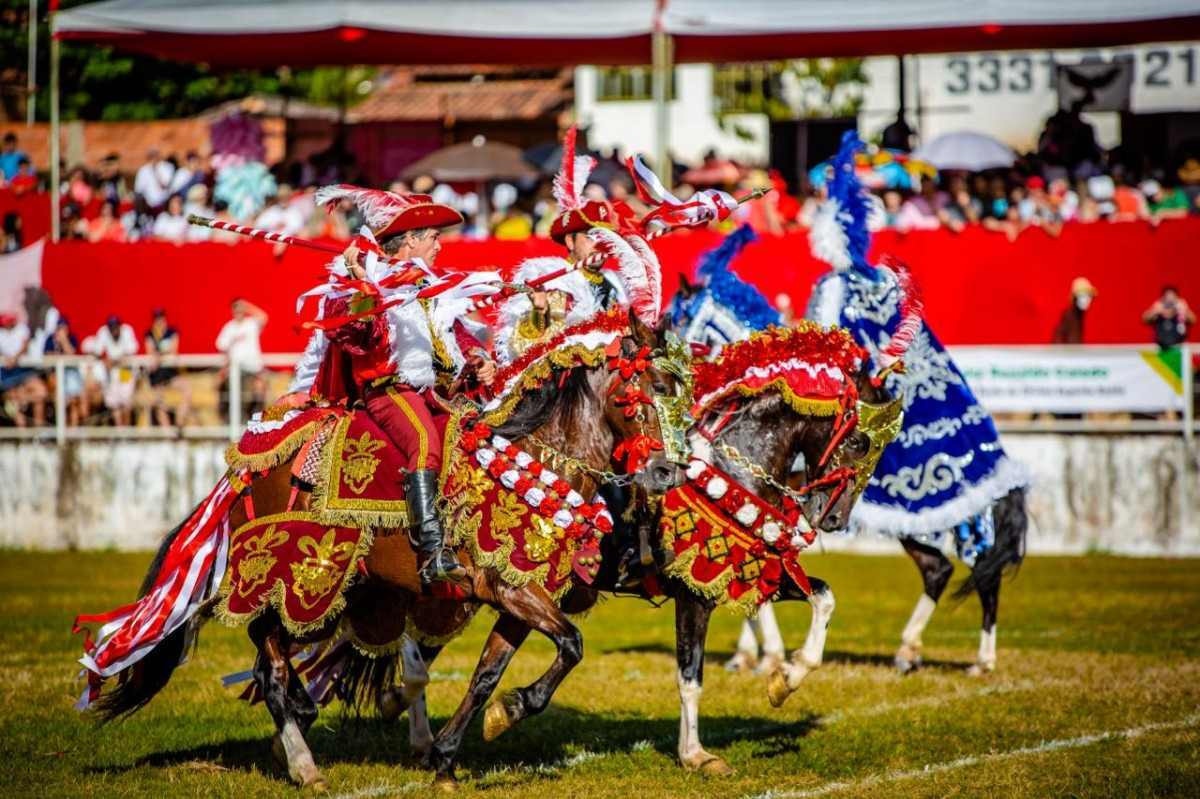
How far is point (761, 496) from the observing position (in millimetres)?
9648

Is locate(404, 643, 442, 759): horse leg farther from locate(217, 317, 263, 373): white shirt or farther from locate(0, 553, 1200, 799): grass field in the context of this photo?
locate(217, 317, 263, 373): white shirt

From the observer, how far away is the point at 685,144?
169 feet

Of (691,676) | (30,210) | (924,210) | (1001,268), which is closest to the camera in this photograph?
(691,676)

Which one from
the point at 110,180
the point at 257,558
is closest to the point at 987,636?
the point at 257,558

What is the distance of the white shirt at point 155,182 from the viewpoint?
81.4 feet

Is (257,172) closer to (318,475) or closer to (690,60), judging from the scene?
(690,60)

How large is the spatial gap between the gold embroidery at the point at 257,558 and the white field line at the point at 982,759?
2.67 meters

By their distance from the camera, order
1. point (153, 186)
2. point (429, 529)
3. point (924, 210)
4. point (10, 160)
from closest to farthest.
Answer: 1. point (429, 529)
2. point (924, 210)
3. point (153, 186)
4. point (10, 160)

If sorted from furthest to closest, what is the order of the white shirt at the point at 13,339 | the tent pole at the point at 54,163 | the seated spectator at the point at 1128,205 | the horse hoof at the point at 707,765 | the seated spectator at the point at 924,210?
the tent pole at the point at 54,163, the seated spectator at the point at 1128,205, the seated spectator at the point at 924,210, the white shirt at the point at 13,339, the horse hoof at the point at 707,765

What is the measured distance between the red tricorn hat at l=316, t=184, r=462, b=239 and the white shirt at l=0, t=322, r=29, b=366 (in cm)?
1359

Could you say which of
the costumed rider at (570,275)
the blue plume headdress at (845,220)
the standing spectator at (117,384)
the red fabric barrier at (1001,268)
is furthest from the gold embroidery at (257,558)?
the red fabric barrier at (1001,268)

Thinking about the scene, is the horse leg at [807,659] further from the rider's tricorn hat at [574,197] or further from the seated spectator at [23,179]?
the seated spectator at [23,179]

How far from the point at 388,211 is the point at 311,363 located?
3.44 feet

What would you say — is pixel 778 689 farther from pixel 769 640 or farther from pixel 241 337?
pixel 241 337
